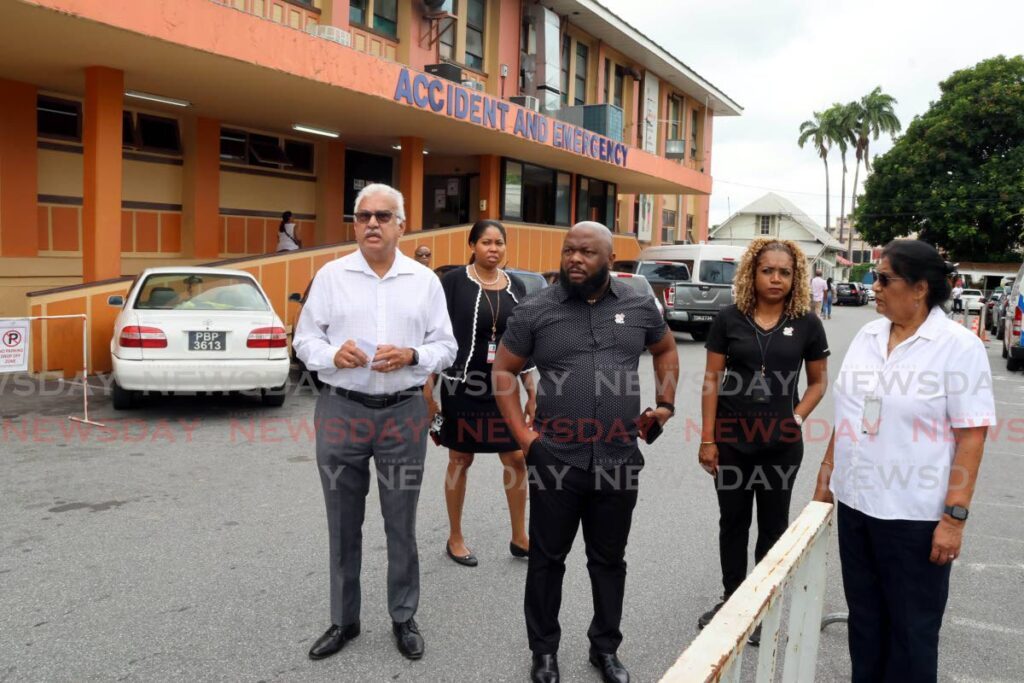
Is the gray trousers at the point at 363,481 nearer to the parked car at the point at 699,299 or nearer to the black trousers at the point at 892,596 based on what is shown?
the black trousers at the point at 892,596

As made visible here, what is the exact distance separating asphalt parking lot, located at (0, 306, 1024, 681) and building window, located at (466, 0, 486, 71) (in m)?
15.8

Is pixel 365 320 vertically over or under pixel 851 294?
under

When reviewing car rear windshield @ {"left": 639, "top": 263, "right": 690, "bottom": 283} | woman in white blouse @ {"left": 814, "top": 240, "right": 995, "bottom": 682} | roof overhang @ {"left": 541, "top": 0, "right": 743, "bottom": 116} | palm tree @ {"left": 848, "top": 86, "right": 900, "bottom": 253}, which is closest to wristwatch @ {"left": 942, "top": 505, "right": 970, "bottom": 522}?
woman in white blouse @ {"left": 814, "top": 240, "right": 995, "bottom": 682}

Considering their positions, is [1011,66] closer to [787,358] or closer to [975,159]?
[975,159]

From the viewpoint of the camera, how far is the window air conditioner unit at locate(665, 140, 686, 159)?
2890 centimetres

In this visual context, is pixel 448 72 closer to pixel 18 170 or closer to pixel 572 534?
pixel 18 170

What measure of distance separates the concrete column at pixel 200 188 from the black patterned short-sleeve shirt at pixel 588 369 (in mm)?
14843

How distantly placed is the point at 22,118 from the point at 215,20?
5174 millimetres

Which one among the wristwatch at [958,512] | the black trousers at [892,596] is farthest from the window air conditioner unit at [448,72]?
the wristwatch at [958,512]

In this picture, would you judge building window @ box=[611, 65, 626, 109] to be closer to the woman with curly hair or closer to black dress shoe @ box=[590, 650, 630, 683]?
the woman with curly hair

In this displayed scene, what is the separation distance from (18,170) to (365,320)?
12.7 meters

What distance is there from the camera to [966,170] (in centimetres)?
4212

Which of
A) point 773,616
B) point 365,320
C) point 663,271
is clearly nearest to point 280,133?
point 663,271

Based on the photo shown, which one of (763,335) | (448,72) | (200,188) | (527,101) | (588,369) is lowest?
(588,369)
